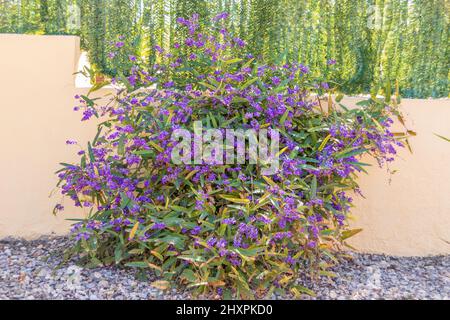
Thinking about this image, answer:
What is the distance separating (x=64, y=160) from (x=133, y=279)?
1195mm

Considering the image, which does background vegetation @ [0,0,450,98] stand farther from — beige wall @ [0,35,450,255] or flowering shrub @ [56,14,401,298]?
flowering shrub @ [56,14,401,298]

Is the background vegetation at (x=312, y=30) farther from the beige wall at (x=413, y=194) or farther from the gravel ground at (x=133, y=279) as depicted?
the gravel ground at (x=133, y=279)

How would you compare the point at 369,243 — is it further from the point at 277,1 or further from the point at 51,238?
the point at 51,238

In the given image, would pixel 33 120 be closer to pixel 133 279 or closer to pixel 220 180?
pixel 133 279

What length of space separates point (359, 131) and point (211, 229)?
1.16 metres

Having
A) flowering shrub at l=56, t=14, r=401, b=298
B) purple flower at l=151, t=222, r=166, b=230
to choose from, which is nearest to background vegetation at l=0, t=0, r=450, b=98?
flowering shrub at l=56, t=14, r=401, b=298

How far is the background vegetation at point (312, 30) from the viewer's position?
4434mm

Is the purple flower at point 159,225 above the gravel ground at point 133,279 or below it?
above

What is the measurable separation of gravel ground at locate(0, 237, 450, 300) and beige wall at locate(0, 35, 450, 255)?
152 millimetres

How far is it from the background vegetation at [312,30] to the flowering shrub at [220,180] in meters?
0.34

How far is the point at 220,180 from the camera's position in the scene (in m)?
3.54

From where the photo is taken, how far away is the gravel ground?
3438 millimetres

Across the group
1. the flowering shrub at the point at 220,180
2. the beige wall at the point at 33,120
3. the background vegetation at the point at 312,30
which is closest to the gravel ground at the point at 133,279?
the flowering shrub at the point at 220,180
